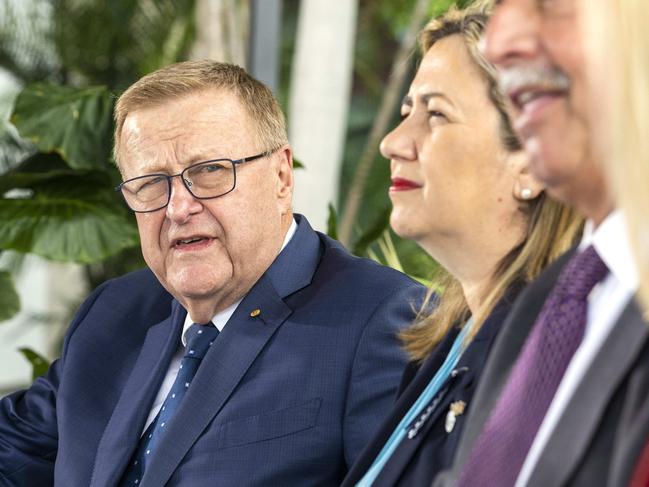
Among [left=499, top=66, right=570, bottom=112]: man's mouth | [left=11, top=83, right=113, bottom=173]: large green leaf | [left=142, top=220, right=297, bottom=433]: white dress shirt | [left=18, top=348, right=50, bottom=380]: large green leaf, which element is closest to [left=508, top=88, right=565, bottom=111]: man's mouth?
[left=499, top=66, right=570, bottom=112]: man's mouth

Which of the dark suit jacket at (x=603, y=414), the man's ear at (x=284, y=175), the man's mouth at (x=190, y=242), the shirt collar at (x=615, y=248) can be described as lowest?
the man's mouth at (x=190, y=242)

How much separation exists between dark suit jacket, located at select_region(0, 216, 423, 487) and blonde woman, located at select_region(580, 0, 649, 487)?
1068 mm

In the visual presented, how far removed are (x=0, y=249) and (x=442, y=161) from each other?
2100mm

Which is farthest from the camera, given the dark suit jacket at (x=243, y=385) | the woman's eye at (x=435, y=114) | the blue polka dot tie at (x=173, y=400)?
the blue polka dot tie at (x=173, y=400)

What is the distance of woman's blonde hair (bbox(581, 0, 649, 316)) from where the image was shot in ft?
2.82

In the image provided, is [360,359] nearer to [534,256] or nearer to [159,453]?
[159,453]

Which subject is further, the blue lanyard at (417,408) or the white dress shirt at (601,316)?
the blue lanyard at (417,408)

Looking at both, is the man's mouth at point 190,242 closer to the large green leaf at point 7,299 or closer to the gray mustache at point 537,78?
the gray mustache at point 537,78

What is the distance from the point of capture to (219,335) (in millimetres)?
2102

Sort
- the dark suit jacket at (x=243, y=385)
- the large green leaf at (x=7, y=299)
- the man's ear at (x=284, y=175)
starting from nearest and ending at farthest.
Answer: the dark suit jacket at (x=243, y=385)
the man's ear at (x=284, y=175)
the large green leaf at (x=7, y=299)

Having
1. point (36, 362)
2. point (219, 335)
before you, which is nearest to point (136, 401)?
point (219, 335)

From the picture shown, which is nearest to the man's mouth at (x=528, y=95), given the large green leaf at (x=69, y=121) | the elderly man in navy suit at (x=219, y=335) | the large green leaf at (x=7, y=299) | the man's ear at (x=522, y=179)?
the man's ear at (x=522, y=179)

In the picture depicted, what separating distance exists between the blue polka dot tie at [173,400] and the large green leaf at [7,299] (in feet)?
5.59

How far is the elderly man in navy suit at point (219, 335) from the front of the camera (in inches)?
76.5
